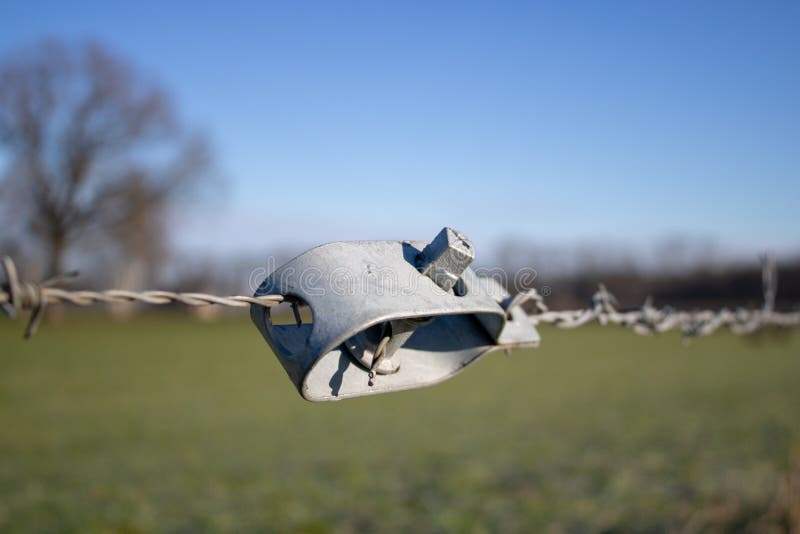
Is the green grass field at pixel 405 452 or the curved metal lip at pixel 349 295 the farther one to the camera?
the green grass field at pixel 405 452

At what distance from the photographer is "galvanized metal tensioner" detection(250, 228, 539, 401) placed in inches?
40.6

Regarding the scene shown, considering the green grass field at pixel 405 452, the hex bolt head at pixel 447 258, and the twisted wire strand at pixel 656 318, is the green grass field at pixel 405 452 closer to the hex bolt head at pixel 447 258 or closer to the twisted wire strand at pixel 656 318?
the twisted wire strand at pixel 656 318

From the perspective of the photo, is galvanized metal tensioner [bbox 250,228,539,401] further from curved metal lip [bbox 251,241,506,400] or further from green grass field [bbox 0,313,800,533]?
green grass field [bbox 0,313,800,533]

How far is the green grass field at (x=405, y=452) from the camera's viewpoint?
6.25 m

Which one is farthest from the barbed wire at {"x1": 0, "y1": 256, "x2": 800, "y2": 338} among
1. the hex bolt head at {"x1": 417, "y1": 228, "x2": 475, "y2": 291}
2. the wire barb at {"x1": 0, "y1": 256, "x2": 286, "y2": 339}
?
the hex bolt head at {"x1": 417, "y1": 228, "x2": 475, "y2": 291}

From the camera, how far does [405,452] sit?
9.83 m

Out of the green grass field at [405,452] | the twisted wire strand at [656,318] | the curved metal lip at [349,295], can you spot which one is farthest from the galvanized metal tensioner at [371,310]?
the green grass field at [405,452]

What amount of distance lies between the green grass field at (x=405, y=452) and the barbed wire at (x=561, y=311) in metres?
0.78

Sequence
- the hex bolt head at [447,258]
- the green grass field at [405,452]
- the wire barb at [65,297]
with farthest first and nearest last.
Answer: the green grass field at [405,452]
the hex bolt head at [447,258]
the wire barb at [65,297]

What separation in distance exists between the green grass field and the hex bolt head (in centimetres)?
268

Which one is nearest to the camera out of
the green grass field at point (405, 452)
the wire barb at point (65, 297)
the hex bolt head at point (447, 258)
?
the wire barb at point (65, 297)

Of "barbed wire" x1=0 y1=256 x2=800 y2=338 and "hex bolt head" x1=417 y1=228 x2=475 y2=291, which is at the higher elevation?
"hex bolt head" x1=417 y1=228 x2=475 y2=291

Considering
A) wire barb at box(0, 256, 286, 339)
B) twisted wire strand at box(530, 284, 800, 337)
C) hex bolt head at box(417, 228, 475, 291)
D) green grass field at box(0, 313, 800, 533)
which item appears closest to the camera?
wire barb at box(0, 256, 286, 339)

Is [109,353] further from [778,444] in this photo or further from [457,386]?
[778,444]
